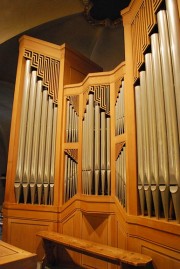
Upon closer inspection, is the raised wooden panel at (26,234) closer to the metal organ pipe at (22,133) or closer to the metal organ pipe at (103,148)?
the metal organ pipe at (22,133)

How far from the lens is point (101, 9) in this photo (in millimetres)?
6086

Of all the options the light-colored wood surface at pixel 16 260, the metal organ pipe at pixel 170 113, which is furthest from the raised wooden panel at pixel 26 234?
the metal organ pipe at pixel 170 113

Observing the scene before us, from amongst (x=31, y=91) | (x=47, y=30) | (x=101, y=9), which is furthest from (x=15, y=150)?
(x=101, y=9)

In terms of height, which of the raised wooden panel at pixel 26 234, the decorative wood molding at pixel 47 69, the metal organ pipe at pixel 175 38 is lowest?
the raised wooden panel at pixel 26 234

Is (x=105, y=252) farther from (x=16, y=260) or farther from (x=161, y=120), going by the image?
(x=161, y=120)

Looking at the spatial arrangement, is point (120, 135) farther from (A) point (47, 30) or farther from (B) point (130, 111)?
(A) point (47, 30)

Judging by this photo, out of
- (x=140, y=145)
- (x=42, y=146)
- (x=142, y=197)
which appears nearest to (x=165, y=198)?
(x=142, y=197)

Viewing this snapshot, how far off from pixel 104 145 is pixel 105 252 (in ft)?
5.56

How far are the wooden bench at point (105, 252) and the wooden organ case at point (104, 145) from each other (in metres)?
0.17

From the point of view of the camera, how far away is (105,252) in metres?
3.42

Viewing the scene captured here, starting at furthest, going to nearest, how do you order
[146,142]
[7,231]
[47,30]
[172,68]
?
1. [47,30]
2. [7,231]
3. [146,142]
4. [172,68]

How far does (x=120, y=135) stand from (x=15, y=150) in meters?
2.30

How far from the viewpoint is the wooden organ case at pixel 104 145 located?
2957mm

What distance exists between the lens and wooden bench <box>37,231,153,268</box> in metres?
2.95
